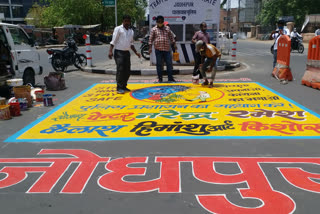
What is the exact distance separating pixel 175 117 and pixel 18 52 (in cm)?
476

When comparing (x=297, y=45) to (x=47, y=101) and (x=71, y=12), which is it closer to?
(x=47, y=101)

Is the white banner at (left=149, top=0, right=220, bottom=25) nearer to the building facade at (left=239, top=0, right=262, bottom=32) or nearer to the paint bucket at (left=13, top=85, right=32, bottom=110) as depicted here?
the paint bucket at (left=13, top=85, right=32, bottom=110)

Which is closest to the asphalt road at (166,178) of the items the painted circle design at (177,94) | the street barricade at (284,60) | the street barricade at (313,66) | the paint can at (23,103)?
the paint can at (23,103)

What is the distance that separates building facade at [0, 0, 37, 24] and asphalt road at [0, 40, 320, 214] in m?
61.8

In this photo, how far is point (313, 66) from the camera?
8.20 metres

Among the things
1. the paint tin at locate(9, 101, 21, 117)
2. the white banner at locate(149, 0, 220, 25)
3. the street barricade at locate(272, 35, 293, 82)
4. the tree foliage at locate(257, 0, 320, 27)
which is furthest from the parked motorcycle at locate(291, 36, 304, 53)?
the tree foliage at locate(257, 0, 320, 27)

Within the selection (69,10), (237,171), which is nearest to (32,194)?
(237,171)

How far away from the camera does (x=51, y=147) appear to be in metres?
4.03

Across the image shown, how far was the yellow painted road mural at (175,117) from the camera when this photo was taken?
448 centimetres

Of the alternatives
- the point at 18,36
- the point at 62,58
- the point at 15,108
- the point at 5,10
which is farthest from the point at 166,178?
the point at 5,10

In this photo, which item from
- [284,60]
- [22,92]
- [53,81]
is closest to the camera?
[22,92]

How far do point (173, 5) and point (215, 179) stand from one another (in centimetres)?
1008

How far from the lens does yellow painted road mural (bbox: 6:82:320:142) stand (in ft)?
14.7

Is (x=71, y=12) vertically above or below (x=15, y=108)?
above
